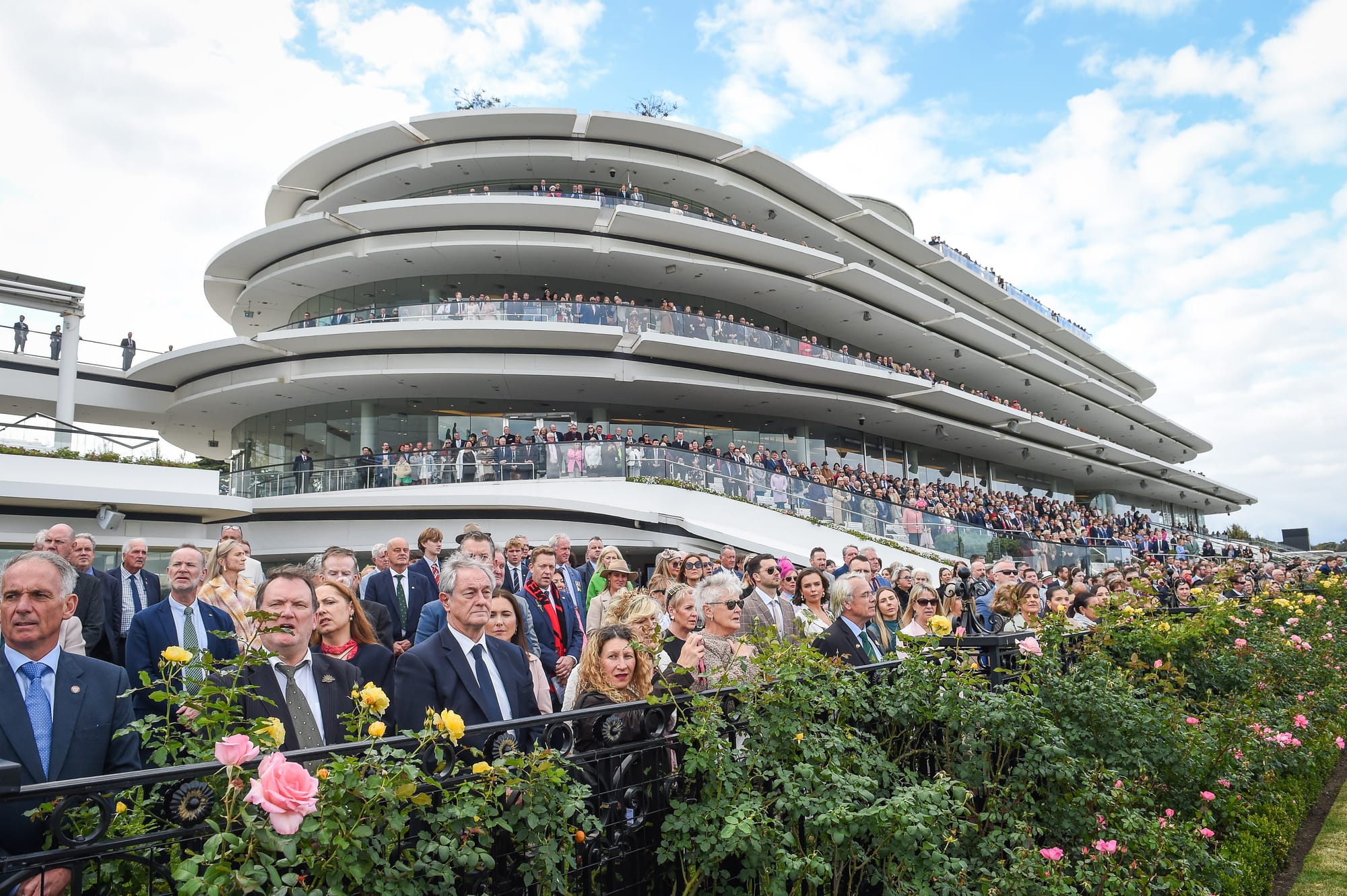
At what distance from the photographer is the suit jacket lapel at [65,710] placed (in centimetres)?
292

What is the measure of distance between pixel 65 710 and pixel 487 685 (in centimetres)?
175

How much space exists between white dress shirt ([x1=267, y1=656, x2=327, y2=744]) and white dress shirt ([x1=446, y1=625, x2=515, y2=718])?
2.24ft

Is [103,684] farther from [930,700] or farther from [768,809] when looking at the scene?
[930,700]

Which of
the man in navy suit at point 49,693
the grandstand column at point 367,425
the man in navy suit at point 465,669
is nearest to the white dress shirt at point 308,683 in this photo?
the man in navy suit at point 465,669

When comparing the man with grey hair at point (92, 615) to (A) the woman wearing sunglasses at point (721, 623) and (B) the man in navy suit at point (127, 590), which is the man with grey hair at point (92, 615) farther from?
(A) the woman wearing sunglasses at point (721, 623)

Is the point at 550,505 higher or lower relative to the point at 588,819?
higher

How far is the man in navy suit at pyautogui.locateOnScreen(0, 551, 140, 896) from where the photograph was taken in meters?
2.89

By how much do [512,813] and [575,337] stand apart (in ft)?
75.3

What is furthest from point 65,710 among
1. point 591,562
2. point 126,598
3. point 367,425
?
point 367,425

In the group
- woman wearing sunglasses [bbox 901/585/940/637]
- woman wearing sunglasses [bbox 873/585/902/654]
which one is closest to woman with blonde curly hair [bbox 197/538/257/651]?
woman wearing sunglasses [bbox 873/585/902/654]

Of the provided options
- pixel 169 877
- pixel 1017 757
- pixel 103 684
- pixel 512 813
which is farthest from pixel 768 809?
pixel 103 684

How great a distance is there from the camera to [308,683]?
12.2ft

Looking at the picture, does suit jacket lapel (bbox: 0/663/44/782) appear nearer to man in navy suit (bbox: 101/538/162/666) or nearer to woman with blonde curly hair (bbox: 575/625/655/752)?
woman with blonde curly hair (bbox: 575/625/655/752)

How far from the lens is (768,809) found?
3.87 meters
